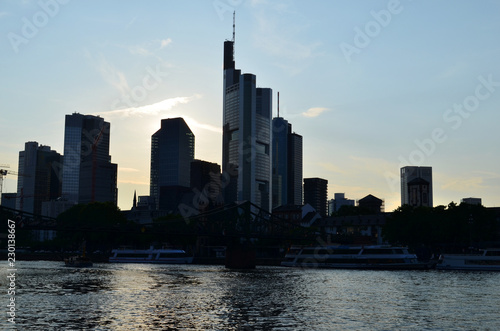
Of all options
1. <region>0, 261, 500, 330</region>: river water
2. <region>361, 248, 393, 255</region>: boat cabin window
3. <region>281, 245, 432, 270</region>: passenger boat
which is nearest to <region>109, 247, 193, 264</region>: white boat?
<region>281, 245, 432, 270</region>: passenger boat

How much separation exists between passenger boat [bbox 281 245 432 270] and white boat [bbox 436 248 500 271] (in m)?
4.57

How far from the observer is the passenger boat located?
128250 millimetres

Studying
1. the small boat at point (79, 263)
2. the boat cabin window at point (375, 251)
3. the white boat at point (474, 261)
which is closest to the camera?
the white boat at point (474, 261)

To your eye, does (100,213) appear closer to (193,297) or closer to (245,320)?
(193,297)

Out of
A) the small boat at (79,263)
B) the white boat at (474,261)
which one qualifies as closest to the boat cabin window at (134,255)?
the small boat at (79,263)

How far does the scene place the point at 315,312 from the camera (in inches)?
1900

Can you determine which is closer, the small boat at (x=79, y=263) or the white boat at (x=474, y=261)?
the white boat at (x=474, y=261)

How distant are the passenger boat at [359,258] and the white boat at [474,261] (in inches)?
A: 180

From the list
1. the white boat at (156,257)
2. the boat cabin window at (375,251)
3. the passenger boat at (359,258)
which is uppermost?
the boat cabin window at (375,251)

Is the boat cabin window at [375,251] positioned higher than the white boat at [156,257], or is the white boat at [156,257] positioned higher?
the boat cabin window at [375,251]

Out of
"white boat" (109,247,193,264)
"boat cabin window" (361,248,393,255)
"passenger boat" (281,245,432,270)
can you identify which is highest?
"boat cabin window" (361,248,393,255)

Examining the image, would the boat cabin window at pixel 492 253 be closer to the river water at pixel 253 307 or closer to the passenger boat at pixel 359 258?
the passenger boat at pixel 359 258

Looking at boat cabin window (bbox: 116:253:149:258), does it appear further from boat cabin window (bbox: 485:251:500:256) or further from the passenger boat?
boat cabin window (bbox: 485:251:500:256)

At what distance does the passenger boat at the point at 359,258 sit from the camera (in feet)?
421
